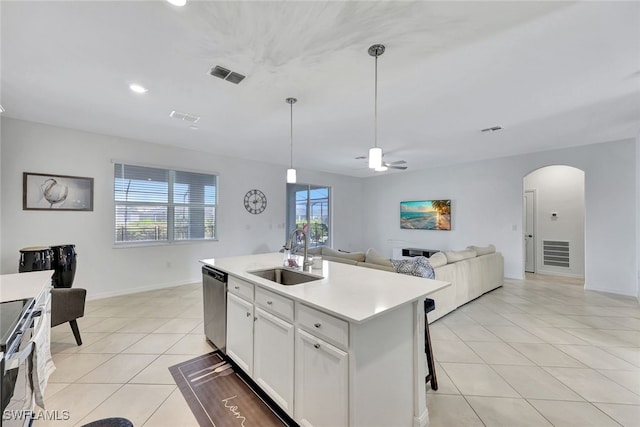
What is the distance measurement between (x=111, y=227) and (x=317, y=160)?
4159mm

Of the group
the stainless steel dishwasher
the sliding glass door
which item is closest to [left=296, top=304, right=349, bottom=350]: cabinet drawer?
the stainless steel dishwasher

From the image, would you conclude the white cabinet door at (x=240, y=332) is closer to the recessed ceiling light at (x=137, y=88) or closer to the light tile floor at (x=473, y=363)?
the light tile floor at (x=473, y=363)

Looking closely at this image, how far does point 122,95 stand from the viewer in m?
2.90

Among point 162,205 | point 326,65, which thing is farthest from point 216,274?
point 162,205

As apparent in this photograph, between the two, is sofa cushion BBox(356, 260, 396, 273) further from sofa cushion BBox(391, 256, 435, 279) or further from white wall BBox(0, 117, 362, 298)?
white wall BBox(0, 117, 362, 298)

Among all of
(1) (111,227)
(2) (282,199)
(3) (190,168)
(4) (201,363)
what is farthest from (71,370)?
(2) (282,199)

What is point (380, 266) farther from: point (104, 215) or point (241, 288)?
point (104, 215)

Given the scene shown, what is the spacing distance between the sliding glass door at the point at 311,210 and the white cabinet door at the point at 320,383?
554 centimetres

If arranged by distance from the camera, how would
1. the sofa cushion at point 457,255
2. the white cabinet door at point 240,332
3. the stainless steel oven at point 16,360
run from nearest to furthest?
the stainless steel oven at point 16,360
the white cabinet door at point 240,332
the sofa cushion at point 457,255

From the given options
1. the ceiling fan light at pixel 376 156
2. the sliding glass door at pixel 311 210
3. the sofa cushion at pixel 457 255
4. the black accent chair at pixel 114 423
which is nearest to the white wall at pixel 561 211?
the sofa cushion at pixel 457 255

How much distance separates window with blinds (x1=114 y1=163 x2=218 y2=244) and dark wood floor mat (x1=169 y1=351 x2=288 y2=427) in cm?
320

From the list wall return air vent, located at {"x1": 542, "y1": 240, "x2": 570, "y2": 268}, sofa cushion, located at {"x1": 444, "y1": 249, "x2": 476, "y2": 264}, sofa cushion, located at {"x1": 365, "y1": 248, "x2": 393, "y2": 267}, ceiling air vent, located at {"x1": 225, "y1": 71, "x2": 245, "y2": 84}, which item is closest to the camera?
ceiling air vent, located at {"x1": 225, "y1": 71, "x2": 245, "y2": 84}

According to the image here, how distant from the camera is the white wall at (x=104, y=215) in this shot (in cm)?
367

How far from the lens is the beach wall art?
6855 mm
